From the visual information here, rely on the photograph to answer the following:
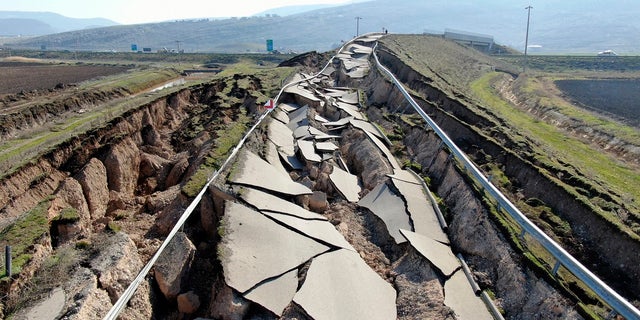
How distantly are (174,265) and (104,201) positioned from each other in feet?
15.4

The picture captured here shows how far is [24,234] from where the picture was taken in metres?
7.11

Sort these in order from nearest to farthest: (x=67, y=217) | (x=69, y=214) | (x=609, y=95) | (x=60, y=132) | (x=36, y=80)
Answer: (x=67, y=217) < (x=69, y=214) < (x=60, y=132) < (x=609, y=95) < (x=36, y=80)

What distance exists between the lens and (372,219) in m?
10.4

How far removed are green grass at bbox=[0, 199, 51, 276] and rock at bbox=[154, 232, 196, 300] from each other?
2.00 metres

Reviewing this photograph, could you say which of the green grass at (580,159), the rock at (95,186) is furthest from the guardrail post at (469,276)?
the rock at (95,186)

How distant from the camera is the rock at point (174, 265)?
272 inches

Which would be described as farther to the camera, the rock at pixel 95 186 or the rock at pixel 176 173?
the rock at pixel 176 173

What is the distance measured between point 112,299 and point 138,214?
146 inches

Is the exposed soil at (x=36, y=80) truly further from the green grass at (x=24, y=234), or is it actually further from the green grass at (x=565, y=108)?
the green grass at (x=565, y=108)

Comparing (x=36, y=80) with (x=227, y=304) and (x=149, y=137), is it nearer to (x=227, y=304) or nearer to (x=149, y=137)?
(x=149, y=137)

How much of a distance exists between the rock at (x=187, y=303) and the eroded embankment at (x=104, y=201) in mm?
482

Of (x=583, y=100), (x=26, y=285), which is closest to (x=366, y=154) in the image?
(x=26, y=285)

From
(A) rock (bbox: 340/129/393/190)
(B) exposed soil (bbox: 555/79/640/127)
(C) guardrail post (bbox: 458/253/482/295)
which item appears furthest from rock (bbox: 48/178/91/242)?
(B) exposed soil (bbox: 555/79/640/127)

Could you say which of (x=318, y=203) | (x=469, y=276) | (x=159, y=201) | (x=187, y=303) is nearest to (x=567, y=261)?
(x=469, y=276)
